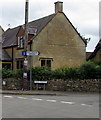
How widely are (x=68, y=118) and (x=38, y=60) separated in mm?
25189

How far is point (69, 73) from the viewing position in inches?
1017

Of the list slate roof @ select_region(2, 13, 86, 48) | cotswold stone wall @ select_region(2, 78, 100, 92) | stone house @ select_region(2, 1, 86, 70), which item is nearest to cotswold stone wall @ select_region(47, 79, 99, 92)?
cotswold stone wall @ select_region(2, 78, 100, 92)

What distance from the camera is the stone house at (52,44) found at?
35156mm

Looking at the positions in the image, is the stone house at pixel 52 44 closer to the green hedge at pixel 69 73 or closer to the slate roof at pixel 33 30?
the slate roof at pixel 33 30

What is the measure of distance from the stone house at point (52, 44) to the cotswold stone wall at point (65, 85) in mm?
8087

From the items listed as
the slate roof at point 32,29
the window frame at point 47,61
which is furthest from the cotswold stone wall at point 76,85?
the slate roof at point 32,29

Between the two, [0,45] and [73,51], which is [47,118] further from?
[0,45]

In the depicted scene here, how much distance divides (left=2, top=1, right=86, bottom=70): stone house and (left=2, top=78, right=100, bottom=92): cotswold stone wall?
8.09 meters

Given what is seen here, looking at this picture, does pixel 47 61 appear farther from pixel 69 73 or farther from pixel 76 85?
pixel 76 85

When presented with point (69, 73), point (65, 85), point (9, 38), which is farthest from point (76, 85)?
point (9, 38)

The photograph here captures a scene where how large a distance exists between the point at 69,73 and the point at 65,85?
3.84 ft

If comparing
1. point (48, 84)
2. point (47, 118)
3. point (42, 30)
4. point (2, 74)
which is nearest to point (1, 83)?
point (2, 74)

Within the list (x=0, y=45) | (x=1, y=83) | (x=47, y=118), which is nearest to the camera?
(x=47, y=118)

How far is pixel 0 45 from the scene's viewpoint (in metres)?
40.7
